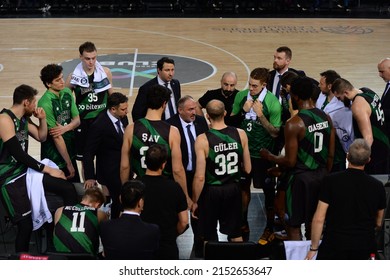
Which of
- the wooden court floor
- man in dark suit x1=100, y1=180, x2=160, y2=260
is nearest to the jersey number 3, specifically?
man in dark suit x1=100, y1=180, x2=160, y2=260

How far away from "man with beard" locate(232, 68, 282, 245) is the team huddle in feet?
0.04

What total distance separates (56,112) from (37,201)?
4.73 ft

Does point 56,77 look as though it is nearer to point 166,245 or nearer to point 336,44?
point 166,245

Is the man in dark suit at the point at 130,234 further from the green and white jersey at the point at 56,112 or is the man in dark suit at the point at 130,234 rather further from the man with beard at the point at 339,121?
the man with beard at the point at 339,121

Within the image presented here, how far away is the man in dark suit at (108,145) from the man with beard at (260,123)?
1.38 m

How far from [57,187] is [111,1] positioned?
18406mm

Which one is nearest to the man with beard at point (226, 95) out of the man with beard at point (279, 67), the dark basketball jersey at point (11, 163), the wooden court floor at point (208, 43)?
the man with beard at point (279, 67)

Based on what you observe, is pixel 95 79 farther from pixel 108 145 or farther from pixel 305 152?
pixel 305 152

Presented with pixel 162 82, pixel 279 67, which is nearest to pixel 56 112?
pixel 162 82

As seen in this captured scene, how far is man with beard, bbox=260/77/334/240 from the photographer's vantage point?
6.20m

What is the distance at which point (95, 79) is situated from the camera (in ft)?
26.6

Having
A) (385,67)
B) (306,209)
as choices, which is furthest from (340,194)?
(385,67)

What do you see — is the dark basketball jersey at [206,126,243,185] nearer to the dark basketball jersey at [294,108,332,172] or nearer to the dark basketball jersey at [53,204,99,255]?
the dark basketball jersey at [294,108,332,172]

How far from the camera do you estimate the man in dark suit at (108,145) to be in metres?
6.80
